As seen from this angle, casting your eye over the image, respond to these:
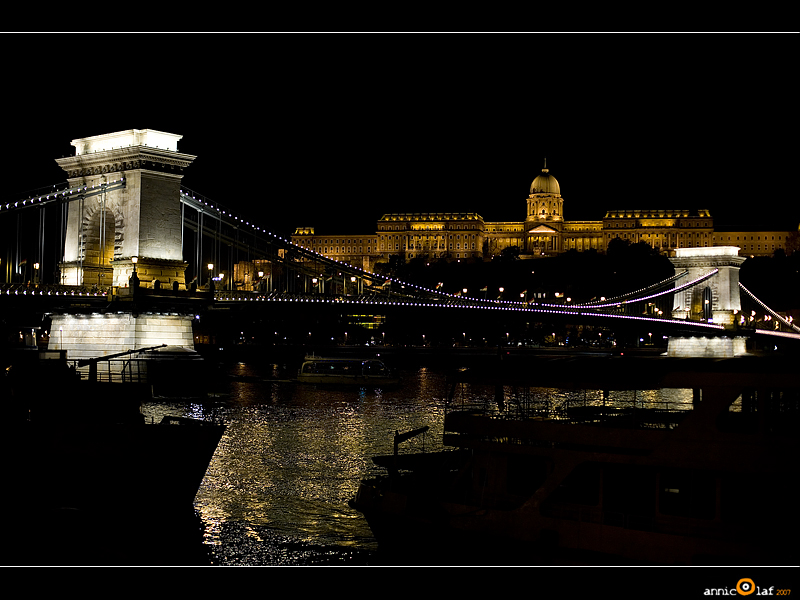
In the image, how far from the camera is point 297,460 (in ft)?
92.4

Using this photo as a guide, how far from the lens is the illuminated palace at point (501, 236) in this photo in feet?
618

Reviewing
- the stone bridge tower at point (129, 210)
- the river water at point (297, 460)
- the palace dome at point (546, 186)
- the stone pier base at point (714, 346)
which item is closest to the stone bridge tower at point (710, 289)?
the stone pier base at point (714, 346)

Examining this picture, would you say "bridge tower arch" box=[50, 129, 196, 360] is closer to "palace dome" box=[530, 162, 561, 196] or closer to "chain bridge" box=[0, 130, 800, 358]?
"chain bridge" box=[0, 130, 800, 358]

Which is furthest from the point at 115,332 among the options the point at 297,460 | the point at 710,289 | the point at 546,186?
the point at 546,186

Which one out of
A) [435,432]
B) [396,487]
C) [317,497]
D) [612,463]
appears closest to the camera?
[612,463]

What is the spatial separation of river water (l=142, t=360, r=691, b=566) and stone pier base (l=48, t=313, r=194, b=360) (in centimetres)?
323

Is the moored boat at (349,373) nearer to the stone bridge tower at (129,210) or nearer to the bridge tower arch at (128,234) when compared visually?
the bridge tower arch at (128,234)

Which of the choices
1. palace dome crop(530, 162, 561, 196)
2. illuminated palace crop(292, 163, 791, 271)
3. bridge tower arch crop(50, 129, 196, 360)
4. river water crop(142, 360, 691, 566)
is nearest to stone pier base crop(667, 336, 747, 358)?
river water crop(142, 360, 691, 566)

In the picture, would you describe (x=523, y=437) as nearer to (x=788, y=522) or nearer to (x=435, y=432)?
(x=788, y=522)

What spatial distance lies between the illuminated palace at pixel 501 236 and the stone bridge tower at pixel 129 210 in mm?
140552

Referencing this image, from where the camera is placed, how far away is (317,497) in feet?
74.5

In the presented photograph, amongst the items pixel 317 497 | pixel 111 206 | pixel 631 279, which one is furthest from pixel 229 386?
pixel 631 279

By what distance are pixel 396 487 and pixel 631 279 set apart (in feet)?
405

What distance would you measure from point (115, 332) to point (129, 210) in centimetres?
545
